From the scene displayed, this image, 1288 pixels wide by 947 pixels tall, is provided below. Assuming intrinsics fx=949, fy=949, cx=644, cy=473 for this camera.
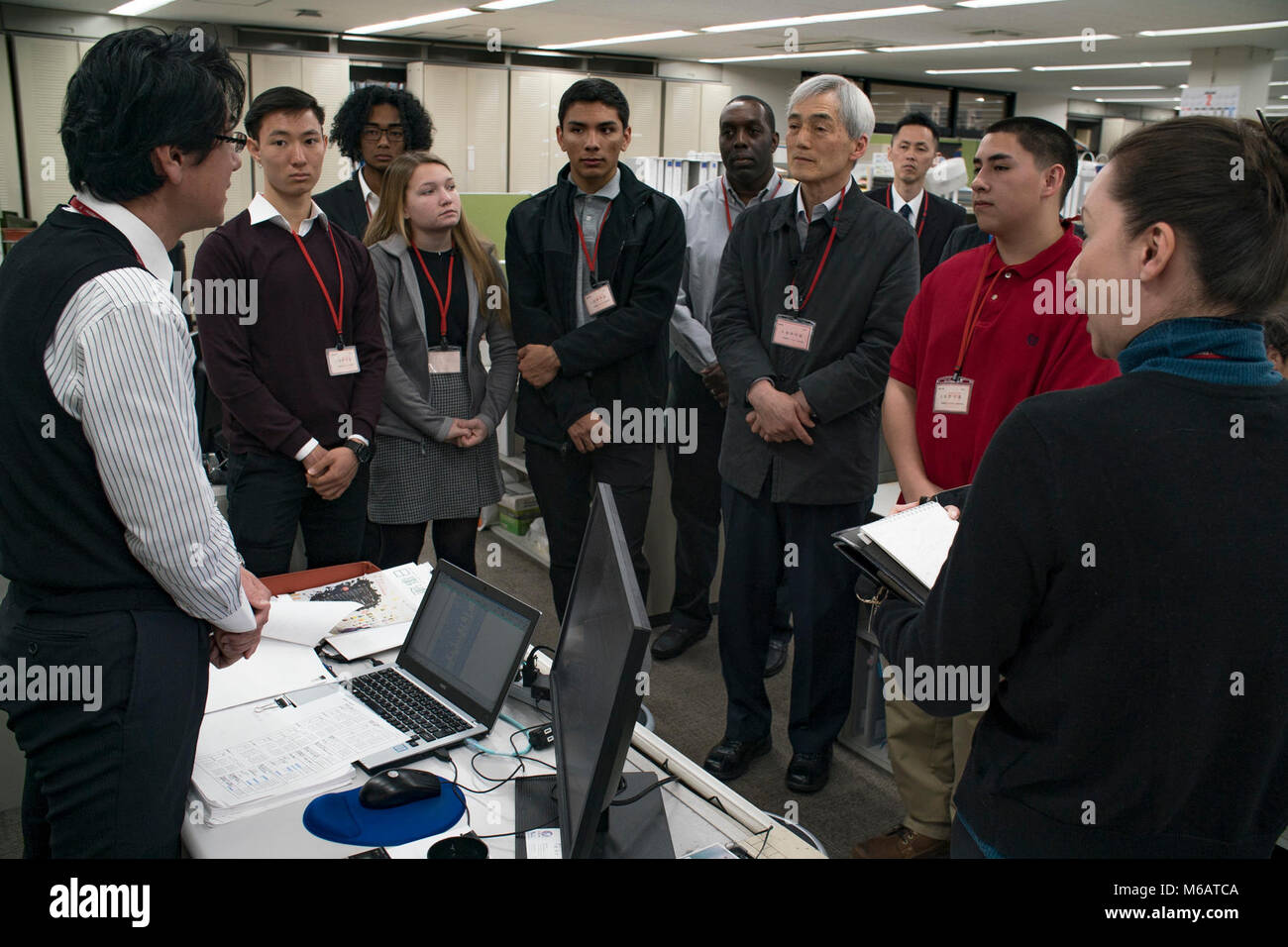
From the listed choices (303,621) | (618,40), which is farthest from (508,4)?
(303,621)

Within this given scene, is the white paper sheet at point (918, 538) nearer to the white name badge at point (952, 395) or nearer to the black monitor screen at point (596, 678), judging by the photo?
the black monitor screen at point (596, 678)

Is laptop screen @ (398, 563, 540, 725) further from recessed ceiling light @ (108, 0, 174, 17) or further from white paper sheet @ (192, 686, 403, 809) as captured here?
recessed ceiling light @ (108, 0, 174, 17)

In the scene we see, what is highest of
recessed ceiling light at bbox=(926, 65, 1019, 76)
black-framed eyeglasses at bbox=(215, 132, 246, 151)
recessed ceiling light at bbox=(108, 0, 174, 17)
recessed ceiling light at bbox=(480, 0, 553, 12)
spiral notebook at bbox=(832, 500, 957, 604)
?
recessed ceiling light at bbox=(926, 65, 1019, 76)

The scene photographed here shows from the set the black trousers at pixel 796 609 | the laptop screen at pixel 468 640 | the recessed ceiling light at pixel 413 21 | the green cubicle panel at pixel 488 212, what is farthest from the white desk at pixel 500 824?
the recessed ceiling light at pixel 413 21

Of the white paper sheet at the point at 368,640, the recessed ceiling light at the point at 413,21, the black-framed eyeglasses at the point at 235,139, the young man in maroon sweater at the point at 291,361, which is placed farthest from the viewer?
the recessed ceiling light at the point at 413,21

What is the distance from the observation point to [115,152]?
128 centimetres

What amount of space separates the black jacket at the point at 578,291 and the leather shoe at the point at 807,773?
3.61ft

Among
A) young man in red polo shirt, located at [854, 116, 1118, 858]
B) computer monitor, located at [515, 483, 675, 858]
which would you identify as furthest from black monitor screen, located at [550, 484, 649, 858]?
young man in red polo shirt, located at [854, 116, 1118, 858]

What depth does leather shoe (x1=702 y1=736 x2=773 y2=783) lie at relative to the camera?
2.53 m

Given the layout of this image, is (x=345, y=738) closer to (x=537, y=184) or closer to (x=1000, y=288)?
(x=1000, y=288)

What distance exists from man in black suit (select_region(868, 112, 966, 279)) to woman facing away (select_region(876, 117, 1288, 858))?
3143mm

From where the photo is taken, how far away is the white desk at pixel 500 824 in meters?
1.21

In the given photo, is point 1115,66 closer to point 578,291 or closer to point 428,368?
point 578,291

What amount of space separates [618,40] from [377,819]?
9.63 metres
